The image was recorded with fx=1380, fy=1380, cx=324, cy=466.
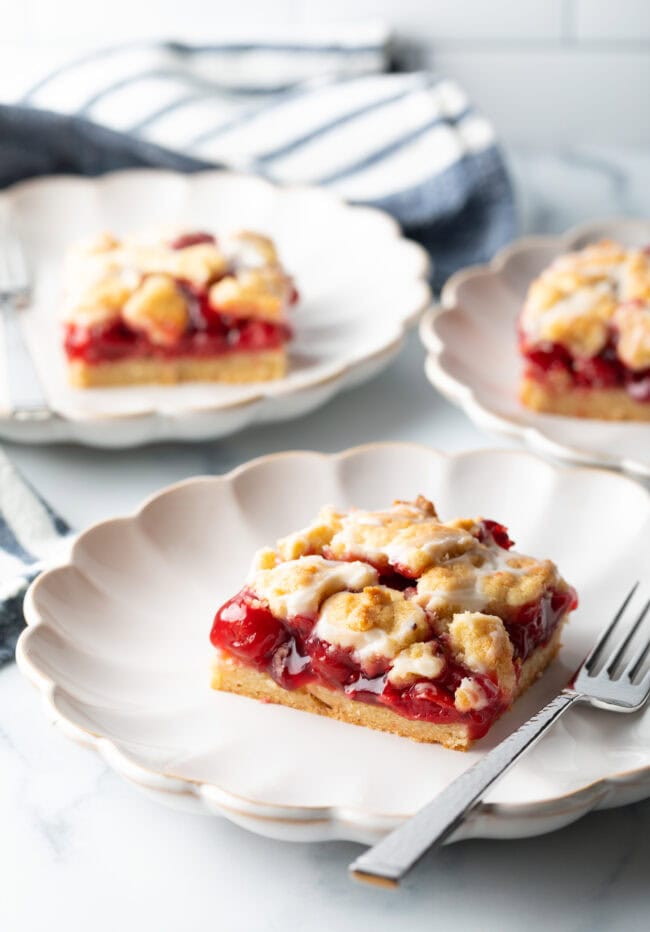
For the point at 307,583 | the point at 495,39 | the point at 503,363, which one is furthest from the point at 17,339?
the point at 495,39

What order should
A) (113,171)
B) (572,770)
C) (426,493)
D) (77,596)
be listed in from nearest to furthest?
(572,770) → (77,596) → (426,493) → (113,171)

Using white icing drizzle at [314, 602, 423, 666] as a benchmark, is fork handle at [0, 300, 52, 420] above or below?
below

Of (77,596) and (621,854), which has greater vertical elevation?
(77,596)

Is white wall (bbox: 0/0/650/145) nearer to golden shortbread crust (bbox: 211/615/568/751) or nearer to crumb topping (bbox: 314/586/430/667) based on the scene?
golden shortbread crust (bbox: 211/615/568/751)

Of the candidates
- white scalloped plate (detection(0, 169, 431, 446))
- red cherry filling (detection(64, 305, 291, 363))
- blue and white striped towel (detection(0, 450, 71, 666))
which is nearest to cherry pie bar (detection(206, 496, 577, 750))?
blue and white striped towel (detection(0, 450, 71, 666))

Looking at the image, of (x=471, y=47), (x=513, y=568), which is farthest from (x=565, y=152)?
(x=513, y=568)

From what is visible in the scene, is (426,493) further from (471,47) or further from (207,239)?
(471,47)

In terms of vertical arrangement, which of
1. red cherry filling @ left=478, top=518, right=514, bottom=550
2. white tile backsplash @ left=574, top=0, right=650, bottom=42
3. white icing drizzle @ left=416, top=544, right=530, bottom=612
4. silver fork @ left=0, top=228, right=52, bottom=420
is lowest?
silver fork @ left=0, top=228, right=52, bottom=420

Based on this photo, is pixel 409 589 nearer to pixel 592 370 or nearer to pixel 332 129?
pixel 592 370
